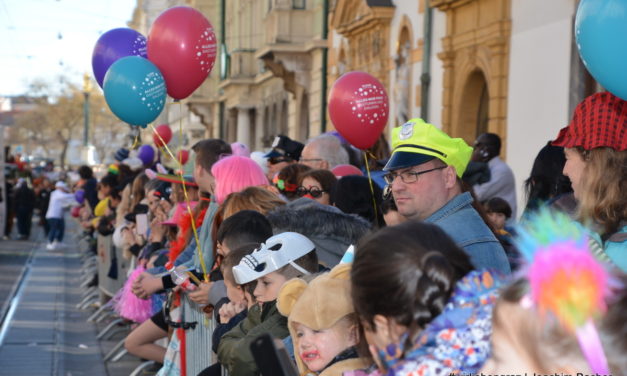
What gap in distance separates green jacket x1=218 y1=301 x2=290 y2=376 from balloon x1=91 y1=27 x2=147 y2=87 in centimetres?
463

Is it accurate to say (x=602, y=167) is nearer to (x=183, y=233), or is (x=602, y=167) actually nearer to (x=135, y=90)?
(x=135, y=90)

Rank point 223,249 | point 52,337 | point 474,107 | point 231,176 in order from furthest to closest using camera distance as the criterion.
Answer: point 474,107, point 52,337, point 231,176, point 223,249

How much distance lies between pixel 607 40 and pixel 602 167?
477 mm

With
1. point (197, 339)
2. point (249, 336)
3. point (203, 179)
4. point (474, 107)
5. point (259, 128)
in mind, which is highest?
point (203, 179)

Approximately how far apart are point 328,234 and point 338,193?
1128 millimetres

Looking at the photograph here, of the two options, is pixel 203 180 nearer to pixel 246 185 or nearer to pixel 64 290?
pixel 246 185

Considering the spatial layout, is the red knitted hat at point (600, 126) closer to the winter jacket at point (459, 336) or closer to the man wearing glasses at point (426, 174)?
the man wearing glasses at point (426, 174)

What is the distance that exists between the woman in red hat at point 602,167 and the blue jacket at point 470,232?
1.10 ft

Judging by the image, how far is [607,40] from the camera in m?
3.88

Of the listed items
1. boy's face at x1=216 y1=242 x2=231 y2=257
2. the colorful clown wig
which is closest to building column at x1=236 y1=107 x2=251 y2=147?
boy's face at x1=216 y1=242 x2=231 y2=257

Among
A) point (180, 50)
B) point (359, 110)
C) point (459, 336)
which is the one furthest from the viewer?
point (359, 110)

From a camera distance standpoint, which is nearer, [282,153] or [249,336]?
[249,336]

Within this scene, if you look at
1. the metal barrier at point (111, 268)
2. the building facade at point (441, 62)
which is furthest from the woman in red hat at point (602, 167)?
the metal barrier at point (111, 268)

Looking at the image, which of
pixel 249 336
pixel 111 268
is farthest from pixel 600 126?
pixel 111 268
